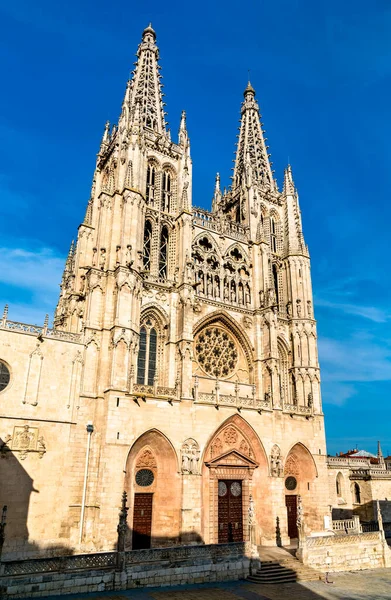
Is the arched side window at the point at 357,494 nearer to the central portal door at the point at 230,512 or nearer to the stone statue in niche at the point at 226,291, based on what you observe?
the central portal door at the point at 230,512

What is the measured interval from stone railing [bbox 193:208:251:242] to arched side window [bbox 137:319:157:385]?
842cm

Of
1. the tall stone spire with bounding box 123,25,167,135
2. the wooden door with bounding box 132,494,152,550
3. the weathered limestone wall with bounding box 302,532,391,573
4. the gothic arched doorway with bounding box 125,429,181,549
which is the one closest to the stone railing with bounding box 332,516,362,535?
the weathered limestone wall with bounding box 302,532,391,573

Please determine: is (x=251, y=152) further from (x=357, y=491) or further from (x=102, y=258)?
(x=357, y=491)

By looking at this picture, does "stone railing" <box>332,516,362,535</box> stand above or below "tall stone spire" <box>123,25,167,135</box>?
below

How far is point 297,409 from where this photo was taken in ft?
91.0

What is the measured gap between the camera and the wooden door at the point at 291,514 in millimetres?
26000

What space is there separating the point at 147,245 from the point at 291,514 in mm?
18098

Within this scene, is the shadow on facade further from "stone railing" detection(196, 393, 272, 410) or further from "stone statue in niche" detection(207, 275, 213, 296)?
"stone statue in niche" detection(207, 275, 213, 296)

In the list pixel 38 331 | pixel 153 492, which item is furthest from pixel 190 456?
pixel 38 331

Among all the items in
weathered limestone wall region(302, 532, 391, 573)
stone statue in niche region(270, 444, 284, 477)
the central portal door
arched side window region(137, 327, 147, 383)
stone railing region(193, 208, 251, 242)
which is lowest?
weathered limestone wall region(302, 532, 391, 573)

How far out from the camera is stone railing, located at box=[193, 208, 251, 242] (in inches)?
1181

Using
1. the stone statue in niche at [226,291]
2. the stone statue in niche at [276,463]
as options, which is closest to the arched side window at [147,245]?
the stone statue in niche at [226,291]

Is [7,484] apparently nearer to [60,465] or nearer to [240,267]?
[60,465]

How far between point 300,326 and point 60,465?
58.7 feet
